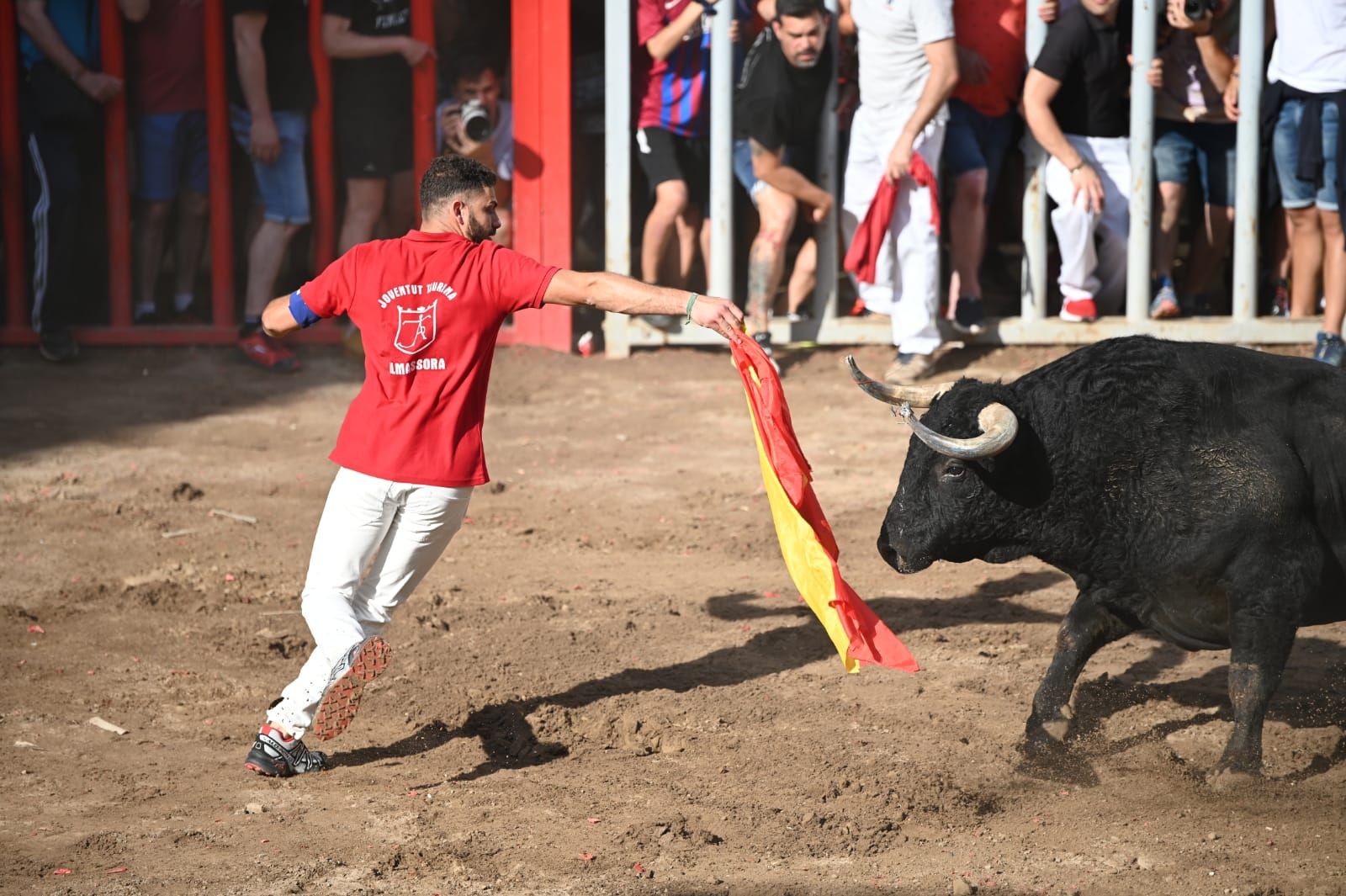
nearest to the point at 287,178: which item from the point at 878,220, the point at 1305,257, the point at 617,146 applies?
the point at 617,146

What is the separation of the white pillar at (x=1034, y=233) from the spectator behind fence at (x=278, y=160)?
4737 mm

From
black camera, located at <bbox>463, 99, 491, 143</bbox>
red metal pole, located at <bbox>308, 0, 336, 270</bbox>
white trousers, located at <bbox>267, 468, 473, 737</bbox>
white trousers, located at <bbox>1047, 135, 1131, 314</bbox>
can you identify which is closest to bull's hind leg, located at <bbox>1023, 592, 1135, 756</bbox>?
white trousers, located at <bbox>267, 468, 473, 737</bbox>

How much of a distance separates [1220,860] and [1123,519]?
110 cm

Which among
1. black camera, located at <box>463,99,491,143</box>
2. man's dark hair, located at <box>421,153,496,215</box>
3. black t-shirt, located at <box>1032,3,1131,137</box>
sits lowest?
man's dark hair, located at <box>421,153,496,215</box>

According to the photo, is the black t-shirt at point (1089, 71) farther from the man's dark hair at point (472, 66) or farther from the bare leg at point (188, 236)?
the bare leg at point (188, 236)

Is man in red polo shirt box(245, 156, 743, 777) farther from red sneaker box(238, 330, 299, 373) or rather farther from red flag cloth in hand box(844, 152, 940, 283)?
red sneaker box(238, 330, 299, 373)

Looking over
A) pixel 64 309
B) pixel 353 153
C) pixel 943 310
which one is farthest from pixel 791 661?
pixel 64 309

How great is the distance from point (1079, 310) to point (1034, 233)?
0.60 metres

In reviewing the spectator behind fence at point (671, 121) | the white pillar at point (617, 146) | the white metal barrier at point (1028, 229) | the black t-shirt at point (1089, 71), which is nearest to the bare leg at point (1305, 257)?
the white metal barrier at point (1028, 229)

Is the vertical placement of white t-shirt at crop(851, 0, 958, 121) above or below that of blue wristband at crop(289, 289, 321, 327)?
above

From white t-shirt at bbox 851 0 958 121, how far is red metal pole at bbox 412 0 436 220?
9.70 ft

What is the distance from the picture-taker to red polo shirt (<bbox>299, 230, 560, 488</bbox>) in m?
5.30

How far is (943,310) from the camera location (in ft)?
37.2

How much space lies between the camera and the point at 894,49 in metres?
10.3
